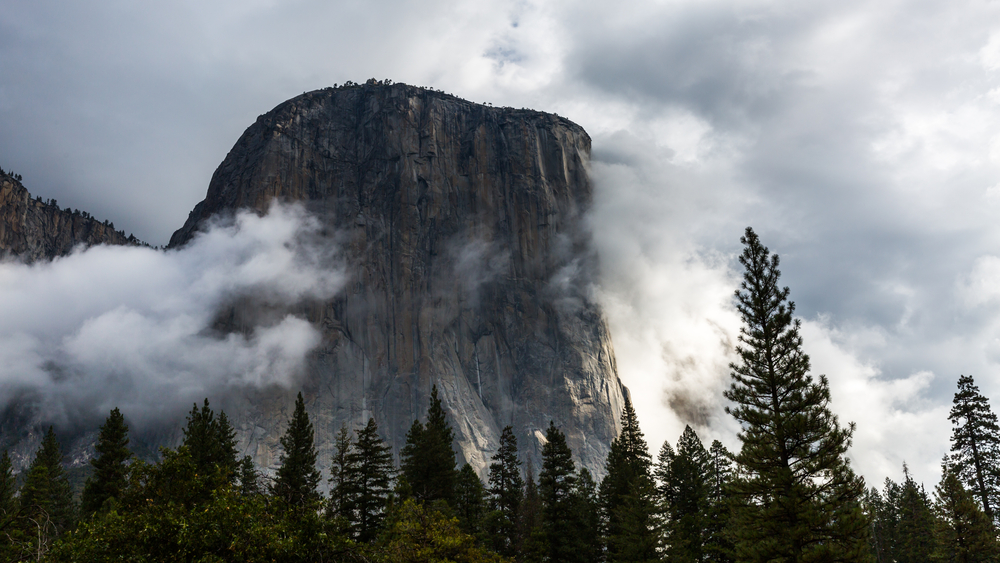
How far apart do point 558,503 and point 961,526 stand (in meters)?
22.6

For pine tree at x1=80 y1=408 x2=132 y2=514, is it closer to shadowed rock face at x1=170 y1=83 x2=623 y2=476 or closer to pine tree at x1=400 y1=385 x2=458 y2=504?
pine tree at x1=400 y1=385 x2=458 y2=504

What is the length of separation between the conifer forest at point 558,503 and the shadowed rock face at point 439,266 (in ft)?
213

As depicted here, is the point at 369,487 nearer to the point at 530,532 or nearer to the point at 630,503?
the point at 530,532

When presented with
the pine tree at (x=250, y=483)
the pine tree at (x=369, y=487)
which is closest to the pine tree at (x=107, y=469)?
the pine tree at (x=250, y=483)

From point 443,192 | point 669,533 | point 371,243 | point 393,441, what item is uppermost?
point 443,192

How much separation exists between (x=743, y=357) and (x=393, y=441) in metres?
96.0

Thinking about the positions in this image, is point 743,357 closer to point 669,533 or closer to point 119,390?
point 669,533

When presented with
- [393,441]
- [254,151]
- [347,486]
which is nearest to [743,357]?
[347,486]

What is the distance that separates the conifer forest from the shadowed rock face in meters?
64.8

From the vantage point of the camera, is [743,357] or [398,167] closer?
[743,357]

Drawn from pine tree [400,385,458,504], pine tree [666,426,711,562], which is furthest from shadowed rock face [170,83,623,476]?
pine tree [666,426,711,562]

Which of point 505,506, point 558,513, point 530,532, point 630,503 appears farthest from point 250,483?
point 505,506

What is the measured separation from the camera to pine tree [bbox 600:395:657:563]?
34.8 meters

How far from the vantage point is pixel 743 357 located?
93.2ft
